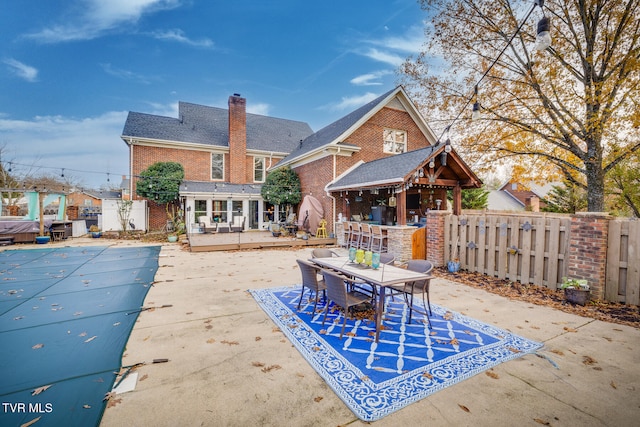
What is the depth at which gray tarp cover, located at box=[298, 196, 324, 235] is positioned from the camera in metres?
14.1

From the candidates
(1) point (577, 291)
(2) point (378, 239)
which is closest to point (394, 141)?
(2) point (378, 239)

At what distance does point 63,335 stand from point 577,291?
350 inches

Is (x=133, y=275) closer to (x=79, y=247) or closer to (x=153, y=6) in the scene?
(x=79, y=247)

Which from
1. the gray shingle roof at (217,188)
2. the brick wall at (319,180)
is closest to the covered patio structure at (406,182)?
the brick wall at (319,180)

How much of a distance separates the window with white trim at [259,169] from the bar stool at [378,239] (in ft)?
42.1

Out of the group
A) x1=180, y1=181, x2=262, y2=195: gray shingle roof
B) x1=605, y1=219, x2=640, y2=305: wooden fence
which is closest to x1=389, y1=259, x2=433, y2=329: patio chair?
x1=605, y1=219, x2=640, y2=305: wooden fence

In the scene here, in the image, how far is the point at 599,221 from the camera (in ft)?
16.9

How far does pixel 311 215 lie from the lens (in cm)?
1419

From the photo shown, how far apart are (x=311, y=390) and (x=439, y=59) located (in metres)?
12.9

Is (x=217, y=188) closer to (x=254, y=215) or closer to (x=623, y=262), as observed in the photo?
(x=254, y=215)

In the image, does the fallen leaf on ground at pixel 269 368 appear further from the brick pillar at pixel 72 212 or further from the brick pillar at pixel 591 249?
the brick pillar at pixel 72 212

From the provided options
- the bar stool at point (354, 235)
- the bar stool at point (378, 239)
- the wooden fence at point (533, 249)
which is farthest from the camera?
the bar stool at point (354, 235)

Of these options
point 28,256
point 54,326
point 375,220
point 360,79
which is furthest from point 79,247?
point 360,79

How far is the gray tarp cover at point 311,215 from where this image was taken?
14.1 metres
